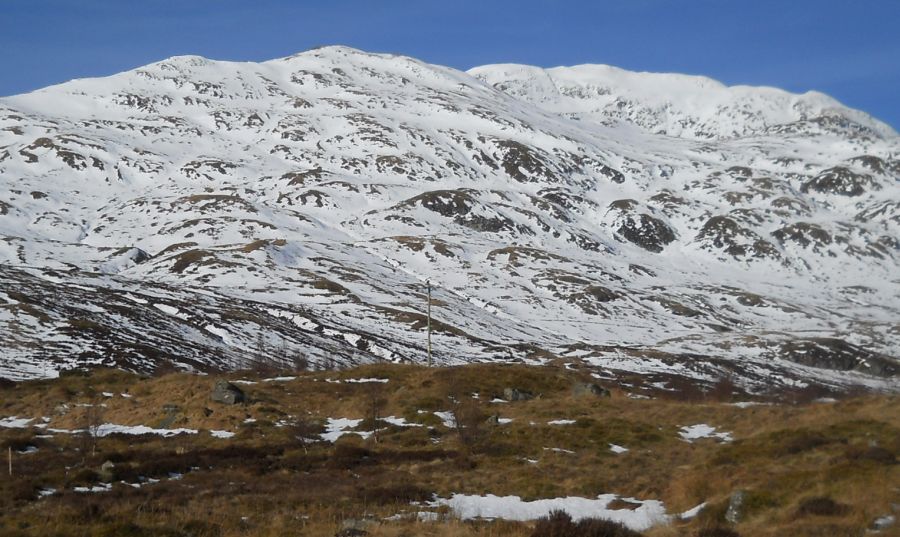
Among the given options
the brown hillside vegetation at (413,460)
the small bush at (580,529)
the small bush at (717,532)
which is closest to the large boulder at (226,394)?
the brown hillside vegetation at (413,460)

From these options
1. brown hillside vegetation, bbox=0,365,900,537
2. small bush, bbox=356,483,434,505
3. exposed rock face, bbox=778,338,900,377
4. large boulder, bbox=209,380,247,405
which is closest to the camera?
brown hillside vegetation, bbox=0,365,900,537

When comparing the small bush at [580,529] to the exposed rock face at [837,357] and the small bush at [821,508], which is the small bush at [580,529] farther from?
the exposed rock face at [837,357]

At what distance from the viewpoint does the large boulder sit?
137 feet

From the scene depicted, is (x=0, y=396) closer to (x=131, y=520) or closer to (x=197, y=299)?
(x=131, y=520)

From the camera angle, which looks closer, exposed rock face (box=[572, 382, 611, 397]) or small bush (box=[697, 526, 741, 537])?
small bush (box=[697, 526, 741, 537])

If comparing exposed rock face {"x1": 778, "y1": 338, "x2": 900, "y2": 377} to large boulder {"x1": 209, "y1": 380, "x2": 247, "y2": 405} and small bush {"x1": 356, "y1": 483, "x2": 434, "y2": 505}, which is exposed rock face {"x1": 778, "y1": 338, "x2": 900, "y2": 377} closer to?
large boulder {"x1": 209, "y1": 380, "x2": 247, "y2": 405}

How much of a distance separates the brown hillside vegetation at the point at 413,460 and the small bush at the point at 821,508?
0.16 feet

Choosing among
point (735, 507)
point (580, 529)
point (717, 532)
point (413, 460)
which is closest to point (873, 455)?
point (735, 507)

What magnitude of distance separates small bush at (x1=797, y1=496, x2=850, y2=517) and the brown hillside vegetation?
5 cm

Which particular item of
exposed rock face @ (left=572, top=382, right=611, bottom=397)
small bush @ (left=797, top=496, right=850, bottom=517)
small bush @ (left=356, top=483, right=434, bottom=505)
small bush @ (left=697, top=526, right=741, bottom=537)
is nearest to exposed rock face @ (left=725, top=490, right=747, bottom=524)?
small bush @ (left=697, top=526, right=741, bottom=537)

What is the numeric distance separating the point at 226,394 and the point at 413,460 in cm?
1602

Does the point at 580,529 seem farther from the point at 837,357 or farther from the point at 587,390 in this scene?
the point at 837,357

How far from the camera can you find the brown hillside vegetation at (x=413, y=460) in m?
17.7

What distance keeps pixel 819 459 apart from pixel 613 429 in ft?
45.9
